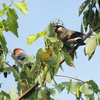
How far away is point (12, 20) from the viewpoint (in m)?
1.05

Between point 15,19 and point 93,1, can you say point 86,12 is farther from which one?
point 15,19

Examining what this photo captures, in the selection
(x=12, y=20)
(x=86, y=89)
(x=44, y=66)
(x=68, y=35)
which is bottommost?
(x=86, y=89)

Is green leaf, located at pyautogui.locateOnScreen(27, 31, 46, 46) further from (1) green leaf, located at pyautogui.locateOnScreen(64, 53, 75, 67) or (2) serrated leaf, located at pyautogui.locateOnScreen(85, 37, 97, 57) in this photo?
(2) serrated leaf, located at pyautogui.locateOnScreen(85, 37, 97, 57)

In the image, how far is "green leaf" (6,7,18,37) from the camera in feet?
3.40

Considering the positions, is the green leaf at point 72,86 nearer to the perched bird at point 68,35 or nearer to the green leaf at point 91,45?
the green leaf at point 91,45

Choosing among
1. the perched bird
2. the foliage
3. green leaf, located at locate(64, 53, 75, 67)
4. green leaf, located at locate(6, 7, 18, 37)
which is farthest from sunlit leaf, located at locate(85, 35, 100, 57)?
the perched bird

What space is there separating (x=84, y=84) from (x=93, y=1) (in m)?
1.29

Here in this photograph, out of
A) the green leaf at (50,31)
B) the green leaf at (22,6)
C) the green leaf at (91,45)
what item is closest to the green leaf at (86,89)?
the green leaf at (91,45)

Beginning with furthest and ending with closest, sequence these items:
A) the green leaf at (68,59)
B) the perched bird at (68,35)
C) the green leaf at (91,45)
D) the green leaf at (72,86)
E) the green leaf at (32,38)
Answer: the perched bird at (68,35)
the green leaf at (72,86)
the green leaf at (91,45)
the green leaf at (68,59)
the green leaf at (32,38)

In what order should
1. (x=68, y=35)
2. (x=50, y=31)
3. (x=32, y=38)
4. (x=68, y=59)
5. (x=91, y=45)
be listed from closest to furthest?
(x=32, y=38) < (x=68, y=59) < (x=91, y=45) < (x=50, y=31) < (x=68, y=35)

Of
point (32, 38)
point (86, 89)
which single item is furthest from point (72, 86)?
point (32, 38)

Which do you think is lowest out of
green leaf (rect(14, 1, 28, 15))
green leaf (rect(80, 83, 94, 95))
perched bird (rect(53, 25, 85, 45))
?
green leaf (rect(80, 83, 94, 95))

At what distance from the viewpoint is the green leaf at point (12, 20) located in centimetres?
104

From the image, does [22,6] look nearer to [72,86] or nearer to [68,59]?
[68,59]
